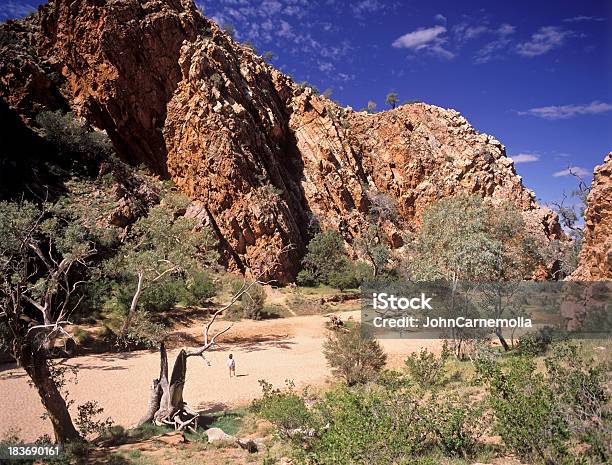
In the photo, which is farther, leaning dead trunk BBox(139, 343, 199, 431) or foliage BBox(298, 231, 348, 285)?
foliage BBox(298, 231, 348, 285)

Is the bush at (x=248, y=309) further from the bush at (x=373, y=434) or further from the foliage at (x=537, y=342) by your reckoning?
the bush at (x=373, y=434)

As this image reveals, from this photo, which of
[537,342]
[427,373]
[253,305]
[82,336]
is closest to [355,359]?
[427,373]

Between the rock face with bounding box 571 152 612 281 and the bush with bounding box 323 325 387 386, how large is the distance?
7174 millimetres

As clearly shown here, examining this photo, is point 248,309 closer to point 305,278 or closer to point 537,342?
point 305,278

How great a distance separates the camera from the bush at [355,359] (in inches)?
517

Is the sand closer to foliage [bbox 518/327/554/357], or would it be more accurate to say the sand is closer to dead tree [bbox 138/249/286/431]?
dead tree [bbox 138/249/286/431]

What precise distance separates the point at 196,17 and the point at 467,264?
3650cm

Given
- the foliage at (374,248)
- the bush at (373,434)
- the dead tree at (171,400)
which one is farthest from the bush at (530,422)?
the foliage at (374,248)

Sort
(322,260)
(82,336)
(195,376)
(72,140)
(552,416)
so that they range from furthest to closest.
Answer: (322,260)
(72,140)
(82,336)
(195,376)
(552,416)

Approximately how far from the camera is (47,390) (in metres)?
7.89

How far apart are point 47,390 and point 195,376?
6970 mm

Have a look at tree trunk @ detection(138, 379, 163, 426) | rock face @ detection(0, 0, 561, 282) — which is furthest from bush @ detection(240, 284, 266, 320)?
tree trunk @ detection(138, 379, 163, 426)

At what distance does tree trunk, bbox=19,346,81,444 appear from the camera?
784 cm

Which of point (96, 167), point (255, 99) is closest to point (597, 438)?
point (96, 167)
